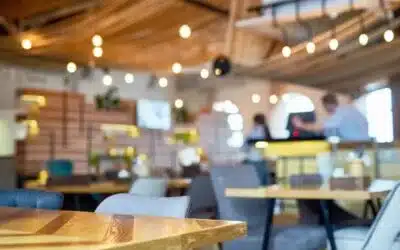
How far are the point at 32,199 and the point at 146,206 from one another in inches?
25.2

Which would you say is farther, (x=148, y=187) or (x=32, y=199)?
(x=148, y=187)

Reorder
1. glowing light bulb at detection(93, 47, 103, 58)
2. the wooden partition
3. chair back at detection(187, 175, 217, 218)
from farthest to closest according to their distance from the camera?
the wooden partition, glowing light bulb at detection(93, 47, 103, 58), chair back at detection(187, 175, 217, 218)

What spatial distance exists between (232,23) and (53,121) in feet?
19.6

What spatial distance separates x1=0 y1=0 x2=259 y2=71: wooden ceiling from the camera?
20.7 feet

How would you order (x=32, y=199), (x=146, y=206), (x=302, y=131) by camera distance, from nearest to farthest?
(x=146, y=206) < (x=32, y=199) < (x=302, y=131)

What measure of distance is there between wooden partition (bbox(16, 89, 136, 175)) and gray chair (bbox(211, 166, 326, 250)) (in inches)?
287

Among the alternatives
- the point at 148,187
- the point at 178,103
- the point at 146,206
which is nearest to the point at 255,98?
the point at 178,103

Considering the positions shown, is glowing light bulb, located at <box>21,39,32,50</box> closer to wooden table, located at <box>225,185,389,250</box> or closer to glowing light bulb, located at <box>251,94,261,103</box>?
wooden table, located at <box>225,185,389,250</box>

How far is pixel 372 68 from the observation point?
9.73 metres

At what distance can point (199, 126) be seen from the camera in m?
15.4

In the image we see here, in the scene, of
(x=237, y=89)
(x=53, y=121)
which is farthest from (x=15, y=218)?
(x=237, y=89)

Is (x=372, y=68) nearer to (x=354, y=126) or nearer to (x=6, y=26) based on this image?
(x=354, y=126)

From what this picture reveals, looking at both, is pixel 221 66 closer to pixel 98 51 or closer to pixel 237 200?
pixel 98 51

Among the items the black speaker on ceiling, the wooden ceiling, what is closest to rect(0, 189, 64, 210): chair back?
the wooden ceiling
